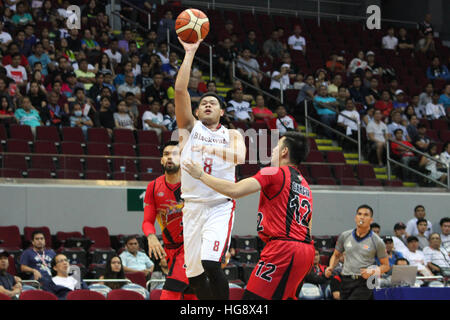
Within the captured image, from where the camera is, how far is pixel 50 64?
15852 millimetres

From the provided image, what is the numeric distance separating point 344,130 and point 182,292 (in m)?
11.4

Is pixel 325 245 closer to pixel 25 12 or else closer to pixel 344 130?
pixel 344 130

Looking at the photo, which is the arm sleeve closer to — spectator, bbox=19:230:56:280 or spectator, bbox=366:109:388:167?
spectator, bbox=19:230:56:280

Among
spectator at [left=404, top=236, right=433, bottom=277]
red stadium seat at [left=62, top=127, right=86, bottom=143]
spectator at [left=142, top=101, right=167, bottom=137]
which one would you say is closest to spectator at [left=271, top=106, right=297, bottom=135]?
spectator at [left=142, top=101, right=167, bottom=137]

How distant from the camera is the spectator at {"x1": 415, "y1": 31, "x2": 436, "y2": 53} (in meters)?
23.7

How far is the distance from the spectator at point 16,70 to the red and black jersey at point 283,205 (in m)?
10.7

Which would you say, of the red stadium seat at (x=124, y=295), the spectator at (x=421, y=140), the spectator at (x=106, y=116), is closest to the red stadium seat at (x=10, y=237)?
the spectator at (x=106, y=116)

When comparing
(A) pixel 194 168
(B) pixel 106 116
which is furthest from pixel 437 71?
(A) pixel 194 168

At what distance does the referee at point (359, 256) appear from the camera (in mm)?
10156

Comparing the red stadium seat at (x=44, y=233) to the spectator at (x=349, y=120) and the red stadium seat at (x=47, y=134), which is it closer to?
the red stadium seat at (x=47, y=134)

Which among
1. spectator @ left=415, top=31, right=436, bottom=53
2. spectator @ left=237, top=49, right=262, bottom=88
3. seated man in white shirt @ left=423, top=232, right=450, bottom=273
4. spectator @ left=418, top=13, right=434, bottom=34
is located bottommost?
seated man in white shirt @ left=423, top=232, right=450, bottom=273

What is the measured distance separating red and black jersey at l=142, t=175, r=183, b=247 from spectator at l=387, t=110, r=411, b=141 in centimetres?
1164

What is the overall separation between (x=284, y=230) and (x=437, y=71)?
17.7 meters

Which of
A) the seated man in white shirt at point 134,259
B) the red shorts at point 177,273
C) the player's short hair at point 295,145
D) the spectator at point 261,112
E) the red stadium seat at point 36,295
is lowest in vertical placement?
the seated man in white shirt at point 134,259
